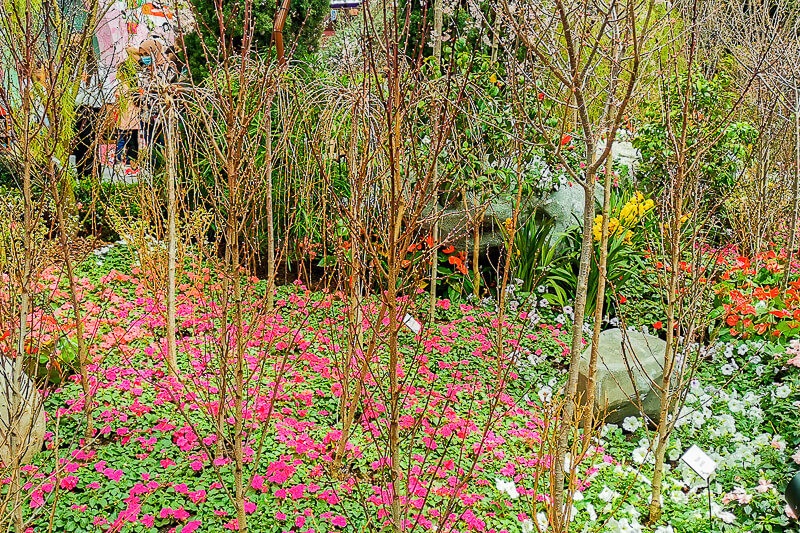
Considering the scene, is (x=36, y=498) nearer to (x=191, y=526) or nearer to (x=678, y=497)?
(x=191, y=526)

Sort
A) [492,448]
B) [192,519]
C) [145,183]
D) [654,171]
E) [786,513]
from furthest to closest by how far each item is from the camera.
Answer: [654,171] → [145,183] → [492,448] → [786,513] → [192,519]

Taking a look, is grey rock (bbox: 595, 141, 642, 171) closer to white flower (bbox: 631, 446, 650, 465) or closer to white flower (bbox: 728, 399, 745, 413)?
white flower (bbox: 728, 399, 745, 413)

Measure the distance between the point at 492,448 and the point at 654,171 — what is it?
130 inches

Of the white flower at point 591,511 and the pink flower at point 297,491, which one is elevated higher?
the pink flower at point 297,491

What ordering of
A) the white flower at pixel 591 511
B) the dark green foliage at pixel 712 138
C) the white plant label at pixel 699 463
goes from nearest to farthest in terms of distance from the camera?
the white plant label at pixel 699 463 → the white flower at pixel 591 511 → the dark green foliage at pixel 712 138

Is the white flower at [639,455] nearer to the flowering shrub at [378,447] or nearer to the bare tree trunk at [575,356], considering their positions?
the flowering shrub at [378,447]

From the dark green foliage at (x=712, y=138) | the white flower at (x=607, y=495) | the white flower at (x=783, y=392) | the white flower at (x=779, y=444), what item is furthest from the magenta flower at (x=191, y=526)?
the dark green foliage at (x=712, y=138)

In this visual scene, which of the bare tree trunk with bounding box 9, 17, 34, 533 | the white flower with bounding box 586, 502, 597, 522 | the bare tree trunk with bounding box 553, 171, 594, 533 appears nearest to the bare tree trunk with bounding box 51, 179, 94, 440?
the bare tree trunk with bounding box 9, 17, 34, 533

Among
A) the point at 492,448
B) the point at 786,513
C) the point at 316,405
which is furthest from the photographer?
the point at 316,405

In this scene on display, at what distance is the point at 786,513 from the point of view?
2.96 m

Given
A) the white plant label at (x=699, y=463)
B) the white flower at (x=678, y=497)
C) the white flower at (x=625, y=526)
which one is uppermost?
the white plant label at (x=699, y=463)

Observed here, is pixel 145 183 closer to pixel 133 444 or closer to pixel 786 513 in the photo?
pixel 133 444

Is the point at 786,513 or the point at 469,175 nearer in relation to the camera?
the point at 786,513

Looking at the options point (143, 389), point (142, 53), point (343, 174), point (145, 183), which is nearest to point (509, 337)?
point (343, 174)
